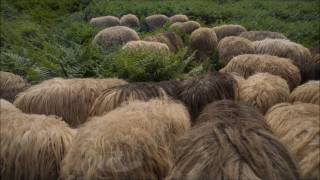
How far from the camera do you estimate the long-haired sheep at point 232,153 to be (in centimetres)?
184

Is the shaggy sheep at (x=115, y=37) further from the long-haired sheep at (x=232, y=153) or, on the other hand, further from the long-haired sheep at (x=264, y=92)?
the long-haired sheep at (x=232, y=153)

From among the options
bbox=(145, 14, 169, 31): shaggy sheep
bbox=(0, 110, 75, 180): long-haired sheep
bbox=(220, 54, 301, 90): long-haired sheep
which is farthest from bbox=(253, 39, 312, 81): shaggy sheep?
bbox=(145, 14, 169, 31): shaggy sheep

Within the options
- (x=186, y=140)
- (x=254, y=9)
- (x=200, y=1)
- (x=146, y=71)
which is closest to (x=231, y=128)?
(x=186, y=140)

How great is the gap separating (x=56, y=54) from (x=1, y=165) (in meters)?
2.24

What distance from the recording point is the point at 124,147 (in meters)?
2.05

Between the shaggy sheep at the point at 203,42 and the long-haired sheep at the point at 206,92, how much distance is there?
8.69 feet

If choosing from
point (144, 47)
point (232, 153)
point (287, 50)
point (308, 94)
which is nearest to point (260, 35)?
point (287, 50)

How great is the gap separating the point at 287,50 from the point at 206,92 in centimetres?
172

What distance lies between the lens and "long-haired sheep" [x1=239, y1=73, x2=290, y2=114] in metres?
2.74

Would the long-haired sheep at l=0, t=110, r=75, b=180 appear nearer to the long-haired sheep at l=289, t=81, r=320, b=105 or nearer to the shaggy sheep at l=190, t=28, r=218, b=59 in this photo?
the long-haired sheep at l=289, t=81, r=320, b=105

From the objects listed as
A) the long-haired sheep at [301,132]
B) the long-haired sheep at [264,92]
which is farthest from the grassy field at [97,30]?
the long-haired sheep at [301,132]

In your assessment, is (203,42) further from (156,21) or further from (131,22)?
(131,22)

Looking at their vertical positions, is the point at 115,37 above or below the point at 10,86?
below

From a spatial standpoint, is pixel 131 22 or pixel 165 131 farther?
pixel 131 22
